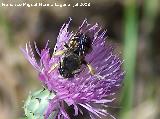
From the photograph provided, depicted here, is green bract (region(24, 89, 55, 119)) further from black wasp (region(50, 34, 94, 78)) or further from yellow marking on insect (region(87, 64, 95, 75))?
yellow marking on insect (region(87, 64, 95, 75))

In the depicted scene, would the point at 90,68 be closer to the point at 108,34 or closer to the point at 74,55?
the point at 74,55

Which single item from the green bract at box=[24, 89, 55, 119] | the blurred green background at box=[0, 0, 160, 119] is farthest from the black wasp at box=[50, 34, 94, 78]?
the blurred green background at box=[0, 0, 160, 119]

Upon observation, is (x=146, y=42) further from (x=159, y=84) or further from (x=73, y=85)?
(x=73, y=85)

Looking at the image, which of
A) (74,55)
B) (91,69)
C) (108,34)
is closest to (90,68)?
(91,69)

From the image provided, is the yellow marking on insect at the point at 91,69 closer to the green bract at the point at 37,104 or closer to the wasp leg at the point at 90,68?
the wasp leg at the point at 90,68

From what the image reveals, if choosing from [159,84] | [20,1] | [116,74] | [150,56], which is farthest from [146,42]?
[116,74]

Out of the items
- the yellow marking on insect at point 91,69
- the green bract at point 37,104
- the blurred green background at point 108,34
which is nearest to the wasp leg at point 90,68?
the yellow marking on insect at point 91,69
